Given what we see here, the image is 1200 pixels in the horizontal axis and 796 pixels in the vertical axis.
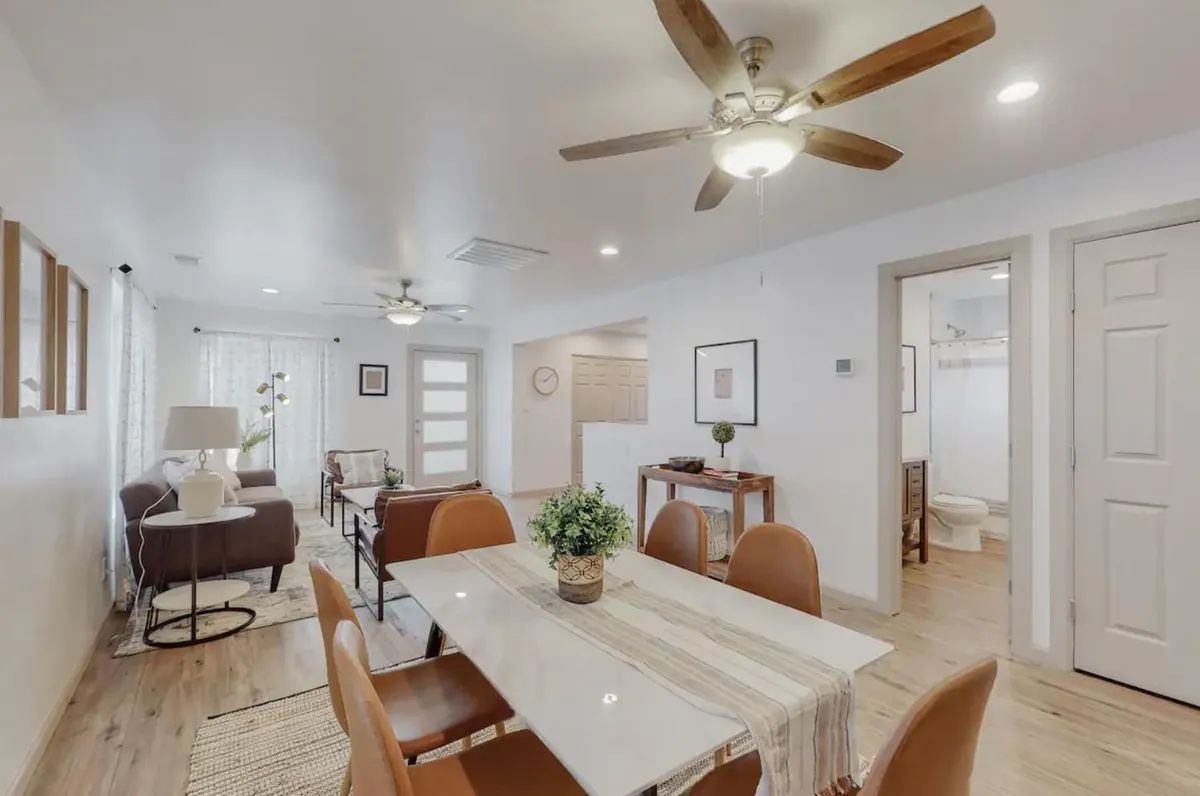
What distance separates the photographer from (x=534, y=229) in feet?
11.7

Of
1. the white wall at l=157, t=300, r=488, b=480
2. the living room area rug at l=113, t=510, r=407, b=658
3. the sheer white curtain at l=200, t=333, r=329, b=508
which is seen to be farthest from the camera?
the sheer white curtain at l=200, t=333, r=329, b=508

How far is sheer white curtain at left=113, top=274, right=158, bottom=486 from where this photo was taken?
3764mm

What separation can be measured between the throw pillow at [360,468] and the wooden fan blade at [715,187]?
501 centimetres

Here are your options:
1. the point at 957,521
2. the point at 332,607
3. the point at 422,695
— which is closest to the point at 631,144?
the point at 332,607

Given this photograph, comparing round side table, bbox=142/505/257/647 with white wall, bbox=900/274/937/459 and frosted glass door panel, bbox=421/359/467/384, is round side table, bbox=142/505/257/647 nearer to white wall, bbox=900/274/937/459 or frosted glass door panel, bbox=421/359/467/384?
frosted glass door panel, bbox=421/359/467/384

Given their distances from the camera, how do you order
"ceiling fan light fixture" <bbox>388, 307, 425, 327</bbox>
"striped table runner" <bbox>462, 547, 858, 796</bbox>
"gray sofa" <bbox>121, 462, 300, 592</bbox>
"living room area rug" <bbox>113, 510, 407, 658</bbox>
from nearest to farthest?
"striped table runner" <bbox>462, 547, 858, 796</bbox> → "living room area rug" <bbox>113, 510, 407, 658</bbox> → "gray sofa" <bbox>121, 462, 300, 592</bbox> → "ceiling fan light fixture" <bbox>388, 307, 425, 327</bbox>

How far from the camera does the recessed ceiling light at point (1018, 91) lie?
1935 millimetres

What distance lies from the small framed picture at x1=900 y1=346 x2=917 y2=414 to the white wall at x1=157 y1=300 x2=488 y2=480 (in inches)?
220

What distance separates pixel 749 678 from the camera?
1229 mm

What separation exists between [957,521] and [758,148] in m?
4.47

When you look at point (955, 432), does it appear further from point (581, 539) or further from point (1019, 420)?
point (581, 539)

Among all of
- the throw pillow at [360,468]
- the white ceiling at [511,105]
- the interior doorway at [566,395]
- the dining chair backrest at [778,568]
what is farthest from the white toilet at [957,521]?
the throw pillow at [360,468]

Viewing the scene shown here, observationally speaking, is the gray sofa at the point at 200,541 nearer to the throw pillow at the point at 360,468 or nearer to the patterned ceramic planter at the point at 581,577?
the throw pillow at the point at 360,468

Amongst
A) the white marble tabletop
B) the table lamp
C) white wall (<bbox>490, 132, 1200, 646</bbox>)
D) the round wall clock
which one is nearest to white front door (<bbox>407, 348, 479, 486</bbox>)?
the round wall clock
